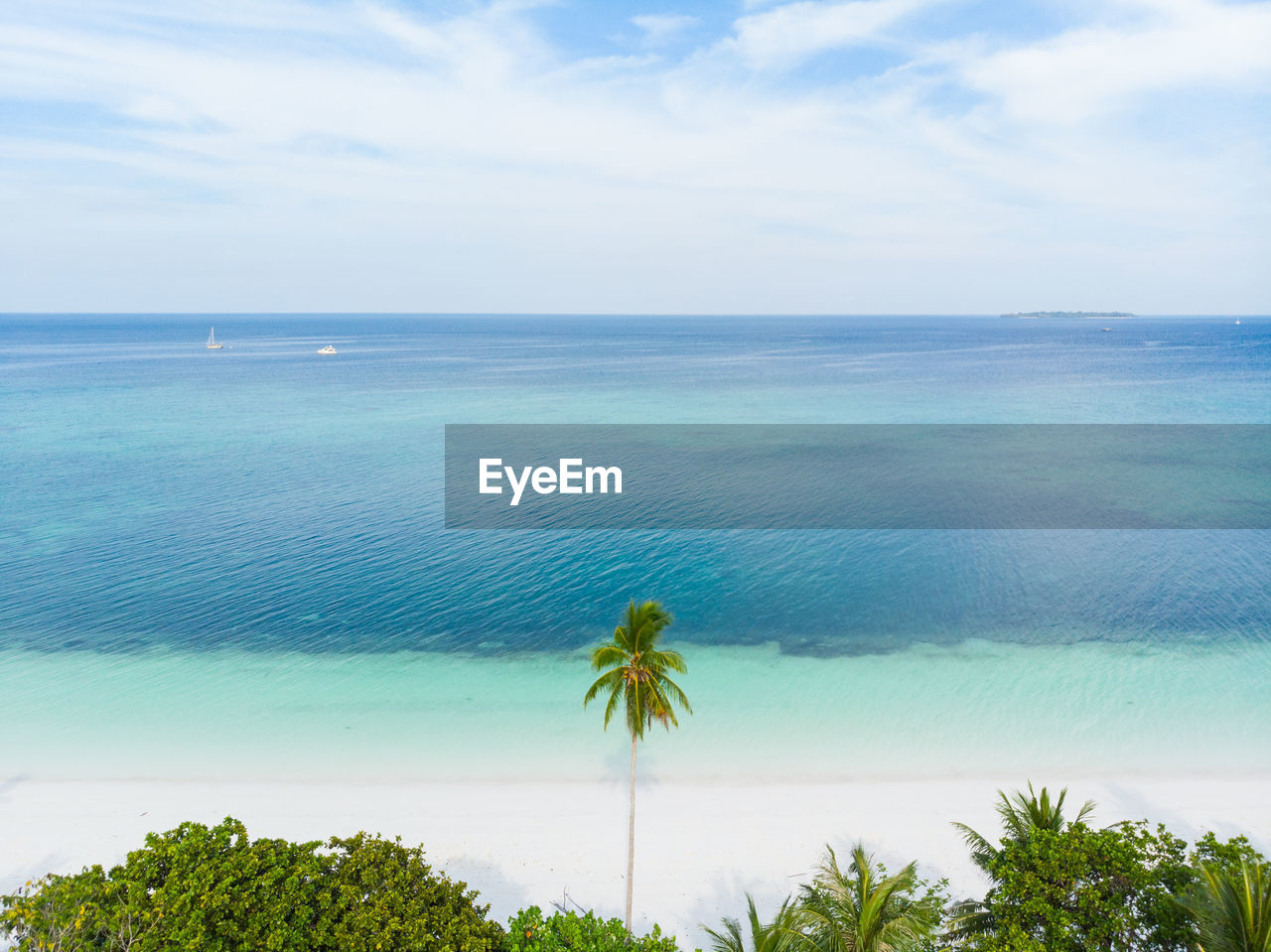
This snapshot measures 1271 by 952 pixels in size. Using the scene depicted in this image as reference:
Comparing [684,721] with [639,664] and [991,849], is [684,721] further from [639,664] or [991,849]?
[991,849]

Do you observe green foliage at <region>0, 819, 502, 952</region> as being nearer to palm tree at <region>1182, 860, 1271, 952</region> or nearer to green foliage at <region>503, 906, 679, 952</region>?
green foliage at <region>503, 906, 679, 952</region>

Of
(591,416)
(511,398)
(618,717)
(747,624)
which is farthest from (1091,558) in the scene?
(511,398)

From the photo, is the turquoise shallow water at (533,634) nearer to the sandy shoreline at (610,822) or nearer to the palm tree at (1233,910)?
the sandy shoreline at (610,822)

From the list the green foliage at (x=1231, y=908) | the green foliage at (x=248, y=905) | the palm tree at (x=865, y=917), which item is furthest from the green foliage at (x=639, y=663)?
the green foliage at (x=1231, y=908)

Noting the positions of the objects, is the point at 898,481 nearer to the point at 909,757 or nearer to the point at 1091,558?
the point at 1091,558

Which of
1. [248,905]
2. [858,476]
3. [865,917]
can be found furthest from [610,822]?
[858,476]

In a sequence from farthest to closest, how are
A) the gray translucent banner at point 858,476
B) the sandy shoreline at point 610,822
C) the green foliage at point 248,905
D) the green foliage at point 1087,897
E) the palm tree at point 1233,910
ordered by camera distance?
the gray translucent banner at point 858,476
the sandy shoreline at point 610,822
the green foliage at point 248,905
the green foliage at point 1087,897
the palm tree at point 1233,910
